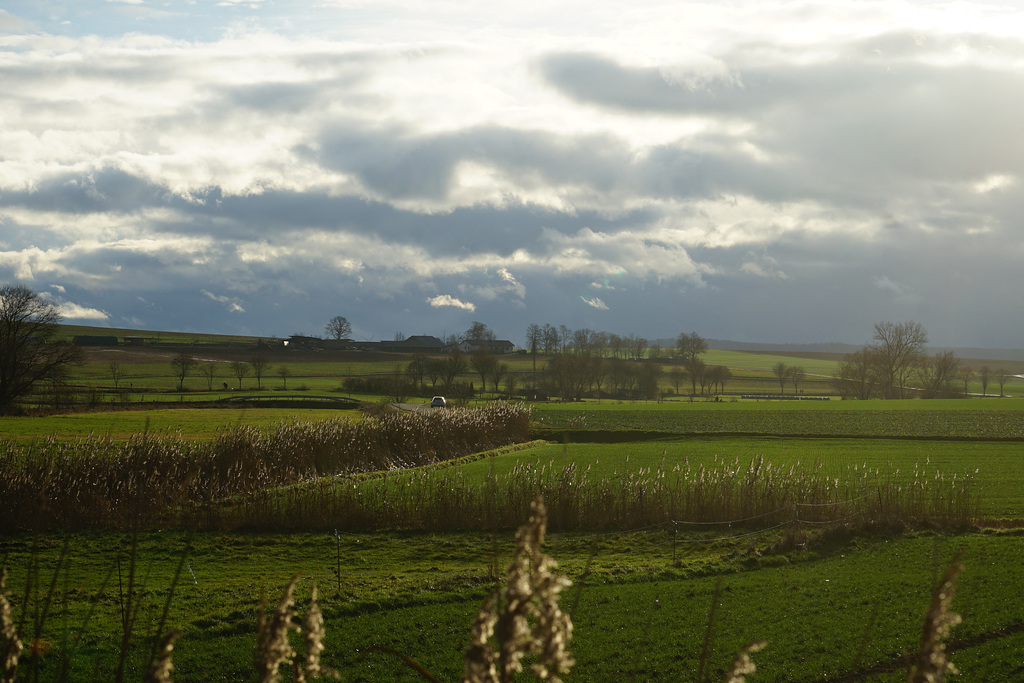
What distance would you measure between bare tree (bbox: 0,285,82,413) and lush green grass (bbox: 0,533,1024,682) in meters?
54.5

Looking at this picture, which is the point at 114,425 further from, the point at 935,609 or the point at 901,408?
the point at 901,408

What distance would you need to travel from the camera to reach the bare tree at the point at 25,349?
6319 cm

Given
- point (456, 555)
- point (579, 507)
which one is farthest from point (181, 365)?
point (456, 555)

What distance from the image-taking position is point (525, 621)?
1.78 metres

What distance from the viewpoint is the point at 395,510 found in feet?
69.6

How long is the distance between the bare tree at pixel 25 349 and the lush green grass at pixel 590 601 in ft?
179

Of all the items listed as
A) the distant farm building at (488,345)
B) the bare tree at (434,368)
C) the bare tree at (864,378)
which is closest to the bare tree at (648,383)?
the bare tree at (864,378)

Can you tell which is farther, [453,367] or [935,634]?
[453,367]

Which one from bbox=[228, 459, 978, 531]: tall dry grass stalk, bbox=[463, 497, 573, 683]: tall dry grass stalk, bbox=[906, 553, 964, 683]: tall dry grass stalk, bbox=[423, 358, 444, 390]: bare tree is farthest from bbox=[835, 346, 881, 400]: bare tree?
bbox=[463, 497, 573, 683]: tall dry grass stalk

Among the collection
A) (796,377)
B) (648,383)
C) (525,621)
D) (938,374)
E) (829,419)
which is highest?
(938,374)

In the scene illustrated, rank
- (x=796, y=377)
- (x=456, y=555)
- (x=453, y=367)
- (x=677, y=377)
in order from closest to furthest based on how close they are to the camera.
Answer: (x=456, y=555)
(x=453, y=367)
(x=677, y=377)
(x=796, y=377)

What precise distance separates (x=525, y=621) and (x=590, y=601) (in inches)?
486

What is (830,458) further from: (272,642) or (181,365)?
(181,365)

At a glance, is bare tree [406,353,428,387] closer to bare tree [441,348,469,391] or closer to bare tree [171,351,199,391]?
bare tree [441,348,469,391]
